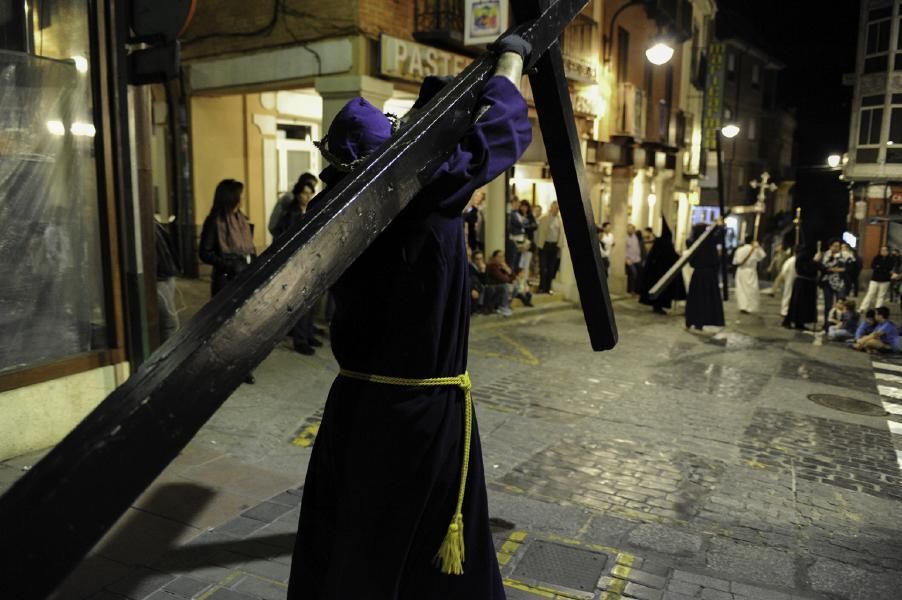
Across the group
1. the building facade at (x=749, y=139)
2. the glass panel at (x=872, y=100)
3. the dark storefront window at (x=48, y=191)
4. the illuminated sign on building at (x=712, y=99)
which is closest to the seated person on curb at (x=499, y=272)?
the dark storefront window at (x=48, y=191)

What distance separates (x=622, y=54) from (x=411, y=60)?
979 cm

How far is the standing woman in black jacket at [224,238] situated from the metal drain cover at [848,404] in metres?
6.67

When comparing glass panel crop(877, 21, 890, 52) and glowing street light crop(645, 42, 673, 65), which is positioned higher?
glass panel crop(877, 21, 890, 52)

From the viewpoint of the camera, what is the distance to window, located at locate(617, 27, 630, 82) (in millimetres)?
18484

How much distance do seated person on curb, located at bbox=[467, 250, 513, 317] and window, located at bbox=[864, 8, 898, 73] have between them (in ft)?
84.1

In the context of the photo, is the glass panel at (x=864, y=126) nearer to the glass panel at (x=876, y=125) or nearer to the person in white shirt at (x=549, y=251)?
the glass panel at (x=876, y=125)

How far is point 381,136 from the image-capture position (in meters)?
2.10

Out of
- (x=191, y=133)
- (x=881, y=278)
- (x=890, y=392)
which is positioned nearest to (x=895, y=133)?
(x=881, y=278)

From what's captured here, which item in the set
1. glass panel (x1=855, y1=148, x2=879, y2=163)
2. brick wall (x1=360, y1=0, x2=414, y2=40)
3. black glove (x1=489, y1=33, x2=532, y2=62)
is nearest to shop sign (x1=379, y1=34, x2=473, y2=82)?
brick wall (x1=360, y1=0, x2=414, y2=40)

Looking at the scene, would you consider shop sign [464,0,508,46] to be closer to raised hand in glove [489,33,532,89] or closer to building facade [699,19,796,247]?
raised hand in glove [489,33,532,89]

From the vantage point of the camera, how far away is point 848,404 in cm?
824

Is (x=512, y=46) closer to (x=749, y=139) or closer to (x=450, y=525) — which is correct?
(x=450, y=525)

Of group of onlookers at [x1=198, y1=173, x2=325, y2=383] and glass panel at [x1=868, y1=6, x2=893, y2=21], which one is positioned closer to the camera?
group of onlookers at [x1=198, y1=173, x2=325, y2=383]

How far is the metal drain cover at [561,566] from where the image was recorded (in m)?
3.68
